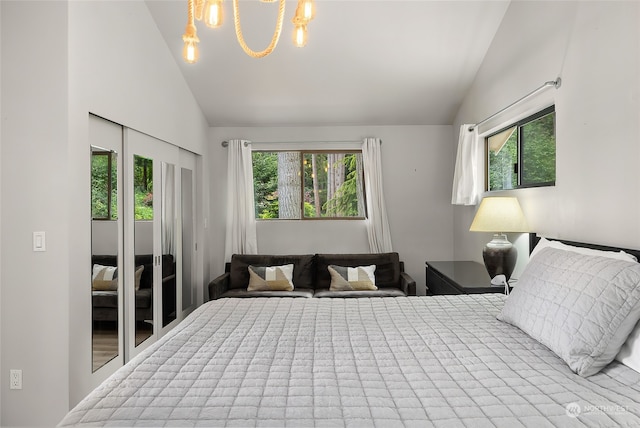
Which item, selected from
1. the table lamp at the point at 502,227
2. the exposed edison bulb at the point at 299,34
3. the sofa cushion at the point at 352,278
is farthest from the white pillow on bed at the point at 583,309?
the sofa cushion at the point at 352,278

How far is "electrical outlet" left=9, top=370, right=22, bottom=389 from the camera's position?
2.42 metres

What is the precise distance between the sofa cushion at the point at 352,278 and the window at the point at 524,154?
1441 millimetres

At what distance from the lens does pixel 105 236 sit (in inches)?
114

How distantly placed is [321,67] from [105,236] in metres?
2.48

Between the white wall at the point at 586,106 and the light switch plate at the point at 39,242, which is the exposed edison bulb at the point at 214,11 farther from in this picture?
the white wall at the point at 586,106

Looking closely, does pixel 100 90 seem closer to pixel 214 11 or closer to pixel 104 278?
pixel 104 278

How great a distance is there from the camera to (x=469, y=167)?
164 inches

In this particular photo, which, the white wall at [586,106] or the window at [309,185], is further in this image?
the window at [309,185]

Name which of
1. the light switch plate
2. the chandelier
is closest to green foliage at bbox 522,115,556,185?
the chandelier

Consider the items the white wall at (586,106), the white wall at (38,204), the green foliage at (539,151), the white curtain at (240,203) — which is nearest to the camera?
the white wall at (586,106)

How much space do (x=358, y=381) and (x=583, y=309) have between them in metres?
0.82

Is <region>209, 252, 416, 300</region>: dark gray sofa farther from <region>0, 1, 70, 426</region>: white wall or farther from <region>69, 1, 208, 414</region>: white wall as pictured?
<region>0, 1, 70, 426</region>: white wall

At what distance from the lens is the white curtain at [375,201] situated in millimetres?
4992

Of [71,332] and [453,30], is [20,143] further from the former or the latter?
[453,30]
